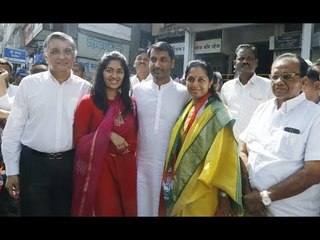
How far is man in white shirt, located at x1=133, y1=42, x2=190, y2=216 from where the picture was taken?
2740mm

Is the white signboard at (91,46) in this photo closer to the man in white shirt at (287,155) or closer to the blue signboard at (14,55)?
the blue signboard at (14,55)

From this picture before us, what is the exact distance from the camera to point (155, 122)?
108 inches

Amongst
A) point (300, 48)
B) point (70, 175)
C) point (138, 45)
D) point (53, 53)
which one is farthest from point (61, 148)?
point (138, 45)

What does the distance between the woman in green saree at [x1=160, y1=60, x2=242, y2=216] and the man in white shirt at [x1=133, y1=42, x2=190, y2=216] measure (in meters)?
0.20

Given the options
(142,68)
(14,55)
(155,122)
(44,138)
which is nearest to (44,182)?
(44,138)

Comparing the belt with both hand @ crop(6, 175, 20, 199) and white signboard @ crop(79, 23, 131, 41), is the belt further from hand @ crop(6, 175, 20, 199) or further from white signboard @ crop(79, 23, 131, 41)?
white signboard @ crop(79, 23, 131, 41)

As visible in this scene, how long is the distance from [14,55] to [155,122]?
10.7 meters

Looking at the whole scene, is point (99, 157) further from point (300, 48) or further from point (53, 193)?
point (300, 48)

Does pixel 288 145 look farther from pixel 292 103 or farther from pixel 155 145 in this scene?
pixel 155 145

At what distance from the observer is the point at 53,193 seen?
2.57 m

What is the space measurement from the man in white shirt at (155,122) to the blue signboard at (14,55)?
10332mm
